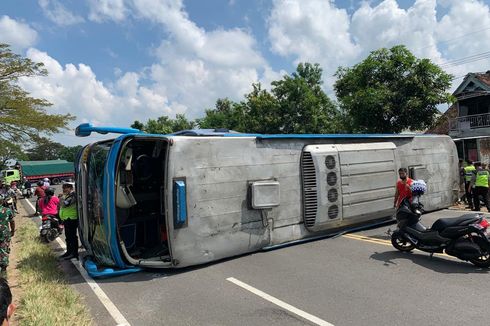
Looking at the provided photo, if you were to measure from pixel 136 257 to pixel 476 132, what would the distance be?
23972 mm

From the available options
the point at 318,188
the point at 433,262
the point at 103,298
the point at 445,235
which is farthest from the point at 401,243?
the point at 103,298

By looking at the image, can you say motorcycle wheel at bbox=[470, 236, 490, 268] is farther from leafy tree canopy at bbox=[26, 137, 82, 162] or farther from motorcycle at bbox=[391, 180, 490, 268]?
leafy tree canopy at bbox=[26, 137, 82, 162]

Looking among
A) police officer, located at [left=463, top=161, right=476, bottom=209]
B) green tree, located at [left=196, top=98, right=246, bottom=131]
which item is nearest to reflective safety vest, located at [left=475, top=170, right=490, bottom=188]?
police officer, located at [left=463, top=161, right=476, bottom=209]

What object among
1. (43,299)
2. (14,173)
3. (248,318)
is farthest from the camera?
(14,173)

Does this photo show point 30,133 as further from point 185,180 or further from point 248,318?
point 248,318

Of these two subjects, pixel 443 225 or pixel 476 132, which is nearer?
pixel 443 225

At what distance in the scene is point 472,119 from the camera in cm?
2512

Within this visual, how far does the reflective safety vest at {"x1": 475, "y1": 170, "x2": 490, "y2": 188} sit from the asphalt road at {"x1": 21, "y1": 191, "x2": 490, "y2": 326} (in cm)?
613

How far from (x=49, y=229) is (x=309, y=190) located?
284 inches

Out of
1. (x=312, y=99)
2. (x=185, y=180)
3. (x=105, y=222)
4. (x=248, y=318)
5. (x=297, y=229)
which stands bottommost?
(x=248, y=318)

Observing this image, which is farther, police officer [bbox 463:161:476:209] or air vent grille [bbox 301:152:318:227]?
police officer [bbox 463:161:476:209]

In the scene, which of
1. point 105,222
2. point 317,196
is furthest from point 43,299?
point 317,196

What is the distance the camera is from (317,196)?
8633mm

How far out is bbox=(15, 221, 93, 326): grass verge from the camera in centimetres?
482
